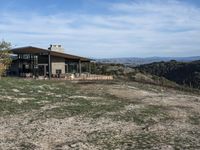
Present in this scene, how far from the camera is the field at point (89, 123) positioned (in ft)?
60.3

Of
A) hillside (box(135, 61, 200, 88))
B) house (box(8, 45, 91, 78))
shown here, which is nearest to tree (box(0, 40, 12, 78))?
house (box(8, 45, 91, 78))

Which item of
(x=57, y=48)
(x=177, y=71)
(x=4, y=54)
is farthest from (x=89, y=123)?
(x=177, y=71)

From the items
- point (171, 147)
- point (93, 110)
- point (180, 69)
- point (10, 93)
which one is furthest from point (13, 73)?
point (180, 69)

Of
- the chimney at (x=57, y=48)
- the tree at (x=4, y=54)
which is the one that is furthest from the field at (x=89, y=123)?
the chimney at (x=57, y=48)

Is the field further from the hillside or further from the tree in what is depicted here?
the hillside

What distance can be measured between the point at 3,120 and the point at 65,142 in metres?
6.69

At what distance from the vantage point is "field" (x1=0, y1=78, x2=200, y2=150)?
18.4 m

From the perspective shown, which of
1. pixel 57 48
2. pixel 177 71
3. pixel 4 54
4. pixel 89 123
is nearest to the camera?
pixel 89 123

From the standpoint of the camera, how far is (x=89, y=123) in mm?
23266

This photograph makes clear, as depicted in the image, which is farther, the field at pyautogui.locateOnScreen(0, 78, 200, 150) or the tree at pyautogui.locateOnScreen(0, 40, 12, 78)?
the tree at pyautogui.locateOnScreen(0, 40, 12, 78)

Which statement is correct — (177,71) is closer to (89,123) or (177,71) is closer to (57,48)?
(57,48)

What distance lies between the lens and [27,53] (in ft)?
220

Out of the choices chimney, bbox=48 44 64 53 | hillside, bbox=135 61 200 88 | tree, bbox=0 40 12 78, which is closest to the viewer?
tree, bbox=0 40 12 78

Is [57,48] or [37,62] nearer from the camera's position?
[37,62]
